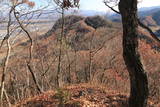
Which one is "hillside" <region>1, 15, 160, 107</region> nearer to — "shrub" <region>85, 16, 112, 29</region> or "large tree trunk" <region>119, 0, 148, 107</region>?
"shrub" <region>85, 16, 112, 29</region>

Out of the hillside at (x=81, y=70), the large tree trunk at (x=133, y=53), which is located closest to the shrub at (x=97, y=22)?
the hillside at (x=81, y=70)

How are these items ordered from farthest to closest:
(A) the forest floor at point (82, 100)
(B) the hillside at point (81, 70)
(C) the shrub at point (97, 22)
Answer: (C) the shrub at point (97, 22) < (B) the hillside at point (81, 70) < (A) the forest floor at point (82, 100)

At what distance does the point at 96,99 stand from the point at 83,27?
149 feet

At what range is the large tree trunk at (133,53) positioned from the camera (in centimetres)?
465

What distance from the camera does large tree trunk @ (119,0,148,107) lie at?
4648 millimetres

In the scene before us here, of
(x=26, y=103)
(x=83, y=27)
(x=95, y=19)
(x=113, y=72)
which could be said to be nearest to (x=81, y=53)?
(x=113, y=72)

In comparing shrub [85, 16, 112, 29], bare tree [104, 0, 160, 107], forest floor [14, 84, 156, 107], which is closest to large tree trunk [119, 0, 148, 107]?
bare tree [104, 0, 160, 107]

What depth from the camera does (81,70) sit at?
29.6 metres

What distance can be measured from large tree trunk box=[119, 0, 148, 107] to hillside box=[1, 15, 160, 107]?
0.50 meters

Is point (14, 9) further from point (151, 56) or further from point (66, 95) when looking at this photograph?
point (151, 56)

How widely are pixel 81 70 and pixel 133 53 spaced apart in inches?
983

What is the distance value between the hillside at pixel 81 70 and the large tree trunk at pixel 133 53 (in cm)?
50

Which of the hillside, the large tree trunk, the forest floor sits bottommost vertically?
the hillside

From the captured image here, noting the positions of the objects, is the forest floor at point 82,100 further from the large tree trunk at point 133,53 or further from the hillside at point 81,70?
the large tree trunk at point 133,53
